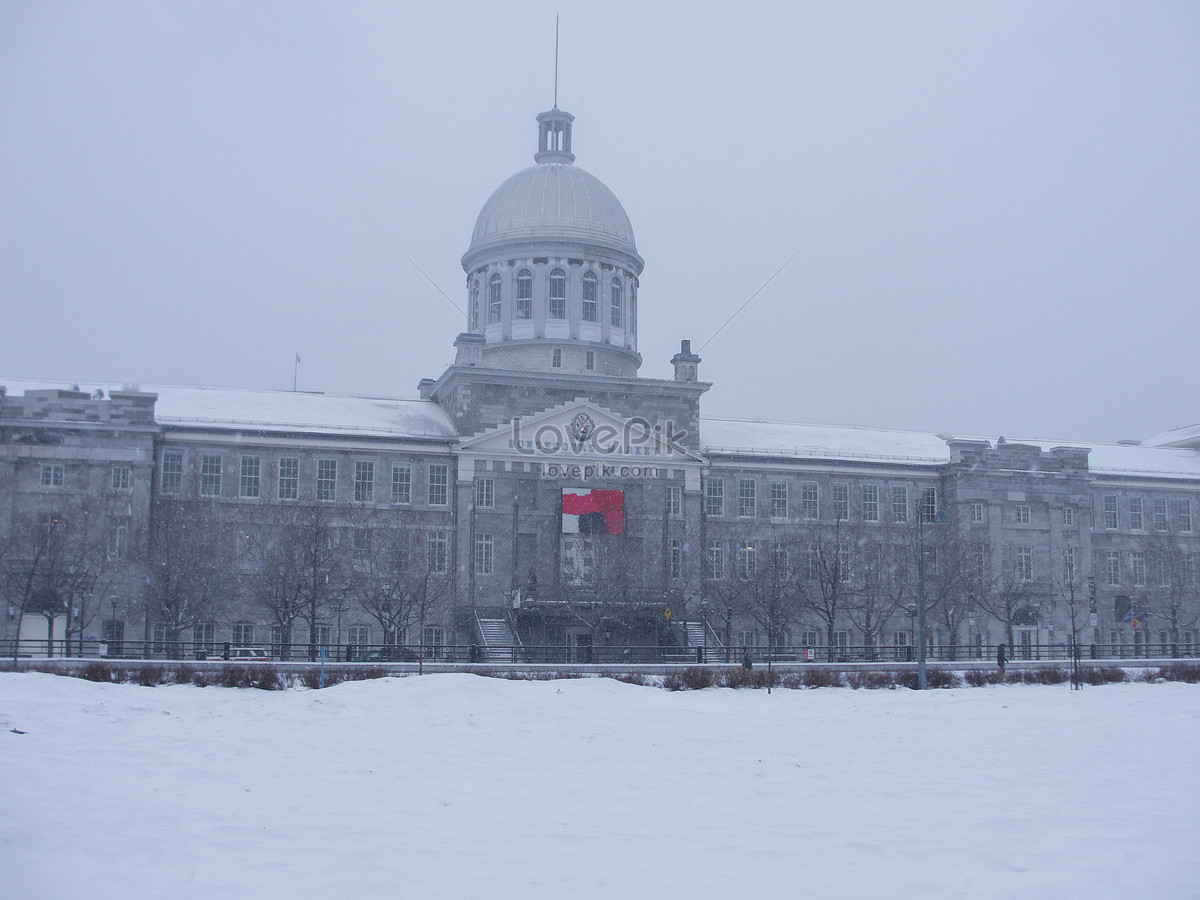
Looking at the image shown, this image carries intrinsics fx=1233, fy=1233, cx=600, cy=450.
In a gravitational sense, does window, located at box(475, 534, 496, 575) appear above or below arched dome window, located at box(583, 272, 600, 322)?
below

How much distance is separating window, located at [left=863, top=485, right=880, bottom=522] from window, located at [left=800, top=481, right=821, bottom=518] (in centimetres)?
253

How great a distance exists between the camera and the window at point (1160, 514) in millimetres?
66750

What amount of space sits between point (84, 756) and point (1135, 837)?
1513 cm

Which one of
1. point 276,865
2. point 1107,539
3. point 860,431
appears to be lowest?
point 276,865

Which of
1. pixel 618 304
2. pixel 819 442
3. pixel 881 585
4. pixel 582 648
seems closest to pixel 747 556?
pixel 881 585

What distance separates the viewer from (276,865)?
13.2 metres

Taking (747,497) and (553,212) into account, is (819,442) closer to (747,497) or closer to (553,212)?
(747,497)

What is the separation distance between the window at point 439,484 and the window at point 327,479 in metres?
4.34

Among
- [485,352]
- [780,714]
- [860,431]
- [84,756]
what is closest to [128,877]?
[84,756]

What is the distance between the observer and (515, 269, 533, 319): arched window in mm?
63594

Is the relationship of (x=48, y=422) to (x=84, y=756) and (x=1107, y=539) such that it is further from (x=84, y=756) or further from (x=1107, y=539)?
(x=1107, y=539)

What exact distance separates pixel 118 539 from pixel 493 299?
75.1ft

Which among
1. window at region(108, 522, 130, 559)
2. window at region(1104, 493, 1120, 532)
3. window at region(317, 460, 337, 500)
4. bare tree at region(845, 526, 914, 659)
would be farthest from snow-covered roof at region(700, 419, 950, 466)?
window at region(108, 522, 130, 559)

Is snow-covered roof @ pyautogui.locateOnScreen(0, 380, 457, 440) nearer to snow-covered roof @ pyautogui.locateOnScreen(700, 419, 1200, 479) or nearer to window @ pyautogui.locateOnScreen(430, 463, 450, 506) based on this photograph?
window @ pyautogui.locateOnScreen(430, 463, 450, 506)
